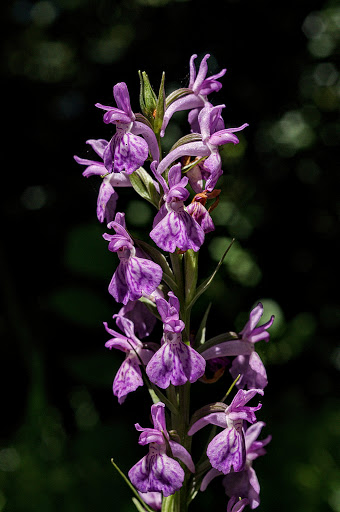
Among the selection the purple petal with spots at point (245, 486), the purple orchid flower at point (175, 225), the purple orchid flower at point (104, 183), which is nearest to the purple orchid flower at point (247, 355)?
the purple petal with spots at point (245, 486)

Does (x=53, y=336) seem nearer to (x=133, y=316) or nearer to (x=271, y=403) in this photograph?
(x=271, y=403)

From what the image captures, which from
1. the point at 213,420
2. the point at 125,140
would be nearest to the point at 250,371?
the point at 213,420

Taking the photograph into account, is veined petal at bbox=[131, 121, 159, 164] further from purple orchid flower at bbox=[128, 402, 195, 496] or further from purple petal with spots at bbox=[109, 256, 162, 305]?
purple orchid flower at bbox=[128, 402, 195, 496]

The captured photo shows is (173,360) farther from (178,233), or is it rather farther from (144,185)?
(144,185)

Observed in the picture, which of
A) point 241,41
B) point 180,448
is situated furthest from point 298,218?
point 180,448

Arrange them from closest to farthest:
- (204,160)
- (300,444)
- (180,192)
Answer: (180,192) < (204,160) < (300,444)
